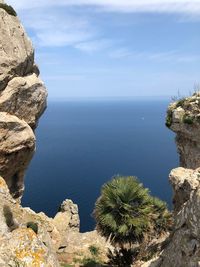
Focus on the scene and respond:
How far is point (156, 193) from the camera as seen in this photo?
145 meters

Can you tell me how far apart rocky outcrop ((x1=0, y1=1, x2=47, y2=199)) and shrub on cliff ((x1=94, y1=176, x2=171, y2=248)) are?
31.4 ft

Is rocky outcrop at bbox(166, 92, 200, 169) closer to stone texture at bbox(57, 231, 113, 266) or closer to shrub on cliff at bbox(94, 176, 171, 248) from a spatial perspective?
shrub on cliff at bbox(94, 176, 171, 248)

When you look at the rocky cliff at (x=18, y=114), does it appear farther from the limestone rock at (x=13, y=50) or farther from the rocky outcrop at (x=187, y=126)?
the rocky outcrop at (x=187, y=126)

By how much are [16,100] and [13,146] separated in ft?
14.1

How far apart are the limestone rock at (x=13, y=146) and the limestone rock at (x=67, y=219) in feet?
46.8

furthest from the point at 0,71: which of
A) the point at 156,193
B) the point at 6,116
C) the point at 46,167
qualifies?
the point at 46,167

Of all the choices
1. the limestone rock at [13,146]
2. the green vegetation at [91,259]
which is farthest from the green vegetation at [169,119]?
the limestone rock at [13,146]

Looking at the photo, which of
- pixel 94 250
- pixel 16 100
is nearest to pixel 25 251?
pixel 16 100

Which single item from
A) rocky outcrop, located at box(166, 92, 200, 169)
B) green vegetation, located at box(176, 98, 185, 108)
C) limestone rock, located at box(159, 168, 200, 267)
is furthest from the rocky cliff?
green vegetation, located at box(176, 98, 185, 108)

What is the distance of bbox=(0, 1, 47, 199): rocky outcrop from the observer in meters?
32.8

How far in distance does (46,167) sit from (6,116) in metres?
160

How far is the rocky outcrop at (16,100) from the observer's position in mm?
32781

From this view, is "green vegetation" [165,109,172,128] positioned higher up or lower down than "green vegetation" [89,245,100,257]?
higher up

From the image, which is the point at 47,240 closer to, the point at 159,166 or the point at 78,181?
the point at 78,181
